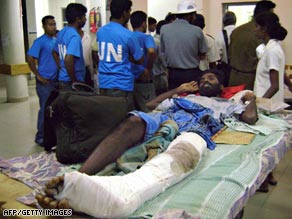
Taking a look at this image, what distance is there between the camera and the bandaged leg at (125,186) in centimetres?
132

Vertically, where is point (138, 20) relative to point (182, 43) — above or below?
above

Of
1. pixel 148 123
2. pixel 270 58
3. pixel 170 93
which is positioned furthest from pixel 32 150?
pixel 270 58

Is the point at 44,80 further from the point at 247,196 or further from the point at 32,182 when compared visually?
the point at 247,196

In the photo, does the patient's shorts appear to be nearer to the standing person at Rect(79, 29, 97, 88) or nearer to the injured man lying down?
the injured man lying down

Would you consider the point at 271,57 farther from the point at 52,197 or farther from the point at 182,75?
the point at 52,197

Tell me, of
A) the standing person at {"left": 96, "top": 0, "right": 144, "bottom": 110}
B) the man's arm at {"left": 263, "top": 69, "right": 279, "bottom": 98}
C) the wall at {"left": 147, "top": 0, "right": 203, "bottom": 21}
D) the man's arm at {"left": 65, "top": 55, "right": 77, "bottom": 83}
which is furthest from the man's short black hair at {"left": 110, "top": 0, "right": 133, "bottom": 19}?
the wall at {"left": 147, "top": 0, "right": 203, "bottom": 21}

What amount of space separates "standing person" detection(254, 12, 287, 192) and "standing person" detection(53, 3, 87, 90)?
1.56m

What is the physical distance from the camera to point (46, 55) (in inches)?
148

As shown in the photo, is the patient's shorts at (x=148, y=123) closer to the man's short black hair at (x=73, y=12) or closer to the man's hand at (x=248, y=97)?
the man's hand at (x=248, y=97)

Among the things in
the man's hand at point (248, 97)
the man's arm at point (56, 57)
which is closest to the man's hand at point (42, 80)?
the man's arm at point (56, 57)

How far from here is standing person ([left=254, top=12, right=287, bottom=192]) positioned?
2787 mm

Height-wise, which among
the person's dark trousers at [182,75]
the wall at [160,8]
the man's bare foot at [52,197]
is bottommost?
the man's bare foot at [52,197]

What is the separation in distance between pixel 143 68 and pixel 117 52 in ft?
1.98

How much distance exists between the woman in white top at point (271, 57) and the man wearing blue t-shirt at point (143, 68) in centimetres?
111
